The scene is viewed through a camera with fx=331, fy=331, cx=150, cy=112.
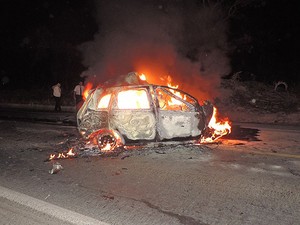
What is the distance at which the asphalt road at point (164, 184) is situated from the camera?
159 inches

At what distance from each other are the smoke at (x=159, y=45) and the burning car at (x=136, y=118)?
483cm

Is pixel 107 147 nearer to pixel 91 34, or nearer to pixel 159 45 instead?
pixel 159 45

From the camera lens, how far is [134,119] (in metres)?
7.16

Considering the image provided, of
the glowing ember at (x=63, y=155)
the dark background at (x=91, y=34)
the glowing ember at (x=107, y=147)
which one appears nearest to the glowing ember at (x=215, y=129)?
the glowing ember at (x=107, y=147)

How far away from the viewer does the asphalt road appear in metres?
4.04

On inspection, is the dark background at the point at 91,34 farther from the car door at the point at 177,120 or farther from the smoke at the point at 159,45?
the car door at the point at 177,120

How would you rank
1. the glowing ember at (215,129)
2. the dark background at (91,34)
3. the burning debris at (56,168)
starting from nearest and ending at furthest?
the burning debris at (56,168) < the glowing ember at (215,129) < the dark background at (91,34)

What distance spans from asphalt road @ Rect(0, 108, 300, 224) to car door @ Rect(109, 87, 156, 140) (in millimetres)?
454

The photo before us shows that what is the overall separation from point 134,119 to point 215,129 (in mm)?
2566

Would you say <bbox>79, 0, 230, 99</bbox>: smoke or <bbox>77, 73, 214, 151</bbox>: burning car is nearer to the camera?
<bbox>77, 73, 214, 151</bbox>: burning car

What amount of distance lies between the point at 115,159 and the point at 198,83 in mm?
10366

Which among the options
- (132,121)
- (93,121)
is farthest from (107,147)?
(132,121)

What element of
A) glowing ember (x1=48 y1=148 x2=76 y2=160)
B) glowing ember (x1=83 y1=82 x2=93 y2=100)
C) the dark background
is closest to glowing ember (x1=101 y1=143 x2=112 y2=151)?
glowing ember (x1=48 y1=148 x2=76 y2=160)

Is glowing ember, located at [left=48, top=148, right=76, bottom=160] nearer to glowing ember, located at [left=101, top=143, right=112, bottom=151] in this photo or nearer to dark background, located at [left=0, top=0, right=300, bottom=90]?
glowing ember, located at [left=101, top=143, right=112, bottom=151]
